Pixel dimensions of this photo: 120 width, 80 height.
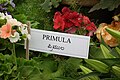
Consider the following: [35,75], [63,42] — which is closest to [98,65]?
[63,42]

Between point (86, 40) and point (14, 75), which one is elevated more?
point (86, 40)

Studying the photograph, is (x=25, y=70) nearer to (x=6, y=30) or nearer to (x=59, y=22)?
(x=6, y=30)

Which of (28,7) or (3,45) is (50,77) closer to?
(3,45)

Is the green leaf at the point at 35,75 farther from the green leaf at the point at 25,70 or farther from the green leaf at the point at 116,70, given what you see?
the green leaf at the point at 116,70

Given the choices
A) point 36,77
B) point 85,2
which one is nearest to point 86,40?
point 36,77

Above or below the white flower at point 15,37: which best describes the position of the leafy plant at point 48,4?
above

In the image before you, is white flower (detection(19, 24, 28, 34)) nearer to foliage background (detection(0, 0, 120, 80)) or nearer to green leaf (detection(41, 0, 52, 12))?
foliage background (detection(0, 0, 120, 80))

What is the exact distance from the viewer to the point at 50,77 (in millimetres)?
2188

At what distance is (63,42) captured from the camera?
2.15 meters

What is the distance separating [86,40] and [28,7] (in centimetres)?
112

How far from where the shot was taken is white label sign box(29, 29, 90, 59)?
214 cm

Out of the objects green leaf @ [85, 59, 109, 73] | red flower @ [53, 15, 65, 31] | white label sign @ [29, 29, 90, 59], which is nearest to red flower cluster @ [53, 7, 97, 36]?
red flower @ [53, 15, 65, 31]

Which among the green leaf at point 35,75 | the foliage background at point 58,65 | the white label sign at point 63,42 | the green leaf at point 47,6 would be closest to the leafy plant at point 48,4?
the green leaf at point 47,6

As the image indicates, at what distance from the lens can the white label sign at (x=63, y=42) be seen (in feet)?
→ 7.02
